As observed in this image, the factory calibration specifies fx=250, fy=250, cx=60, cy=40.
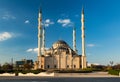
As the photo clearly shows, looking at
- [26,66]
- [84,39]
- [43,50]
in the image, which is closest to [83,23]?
[84,39]

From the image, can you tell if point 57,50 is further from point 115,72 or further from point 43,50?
point 115,72

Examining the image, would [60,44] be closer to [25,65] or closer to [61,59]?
[61,59]

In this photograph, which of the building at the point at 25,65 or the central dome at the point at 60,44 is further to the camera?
the central dome at the point at 60,44

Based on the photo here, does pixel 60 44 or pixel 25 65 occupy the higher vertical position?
pixel 60 44

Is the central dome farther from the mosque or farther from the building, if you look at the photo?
the building

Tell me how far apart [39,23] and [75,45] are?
20.4 m

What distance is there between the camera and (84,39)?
7931 cm

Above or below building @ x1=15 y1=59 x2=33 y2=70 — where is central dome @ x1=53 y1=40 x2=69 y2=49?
above

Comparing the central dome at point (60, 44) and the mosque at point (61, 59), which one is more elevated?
the central dome at point (60, 44)

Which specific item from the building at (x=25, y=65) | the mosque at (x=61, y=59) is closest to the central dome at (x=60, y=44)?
the mosque at (x=61, y=59)

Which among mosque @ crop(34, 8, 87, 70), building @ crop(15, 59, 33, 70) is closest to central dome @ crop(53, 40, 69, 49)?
mosque @ crop(34, 8, 87, 70)

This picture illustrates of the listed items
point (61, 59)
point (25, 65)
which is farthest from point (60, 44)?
point (25, 65)

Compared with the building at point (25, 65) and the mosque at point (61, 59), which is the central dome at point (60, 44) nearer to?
the mosque at point (61, 59)

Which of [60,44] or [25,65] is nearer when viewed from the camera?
[25,65]
